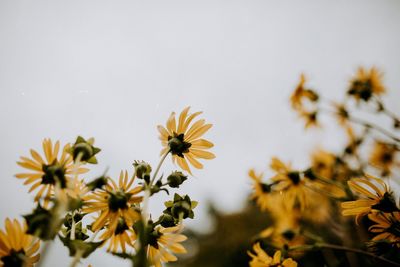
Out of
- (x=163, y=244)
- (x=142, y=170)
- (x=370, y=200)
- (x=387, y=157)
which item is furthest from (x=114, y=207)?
(x=387, y=157)

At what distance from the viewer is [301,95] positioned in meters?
2.71

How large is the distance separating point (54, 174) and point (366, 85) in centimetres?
255

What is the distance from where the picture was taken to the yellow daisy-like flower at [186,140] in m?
1.11

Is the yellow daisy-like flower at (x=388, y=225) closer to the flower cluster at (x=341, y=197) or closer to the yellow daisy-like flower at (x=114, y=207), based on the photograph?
the flower cluster at (x=341, y=197)

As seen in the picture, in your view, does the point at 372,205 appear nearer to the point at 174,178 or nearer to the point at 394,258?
the point at 394,258

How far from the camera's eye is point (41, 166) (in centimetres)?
90

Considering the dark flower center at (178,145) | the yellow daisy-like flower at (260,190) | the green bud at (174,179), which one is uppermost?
the dark flower center at (178,145)

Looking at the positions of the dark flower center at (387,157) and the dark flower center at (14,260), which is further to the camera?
the dark flower center at (387,157)

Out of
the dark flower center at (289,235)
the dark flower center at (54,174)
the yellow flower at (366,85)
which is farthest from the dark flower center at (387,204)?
the yellow flower at (366,85)

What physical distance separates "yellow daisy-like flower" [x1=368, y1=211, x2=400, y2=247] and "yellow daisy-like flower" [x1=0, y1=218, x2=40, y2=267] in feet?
4.19

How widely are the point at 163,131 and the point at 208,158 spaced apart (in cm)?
22

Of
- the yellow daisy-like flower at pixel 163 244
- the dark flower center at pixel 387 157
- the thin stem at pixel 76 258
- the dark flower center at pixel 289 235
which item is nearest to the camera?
the thin stem at pixel 76 258

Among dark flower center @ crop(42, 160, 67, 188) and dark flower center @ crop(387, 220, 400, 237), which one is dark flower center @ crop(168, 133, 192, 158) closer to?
dark flower center @ crop(42, 160, 67, 188)

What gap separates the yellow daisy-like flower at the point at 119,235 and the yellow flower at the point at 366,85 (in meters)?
2.31
